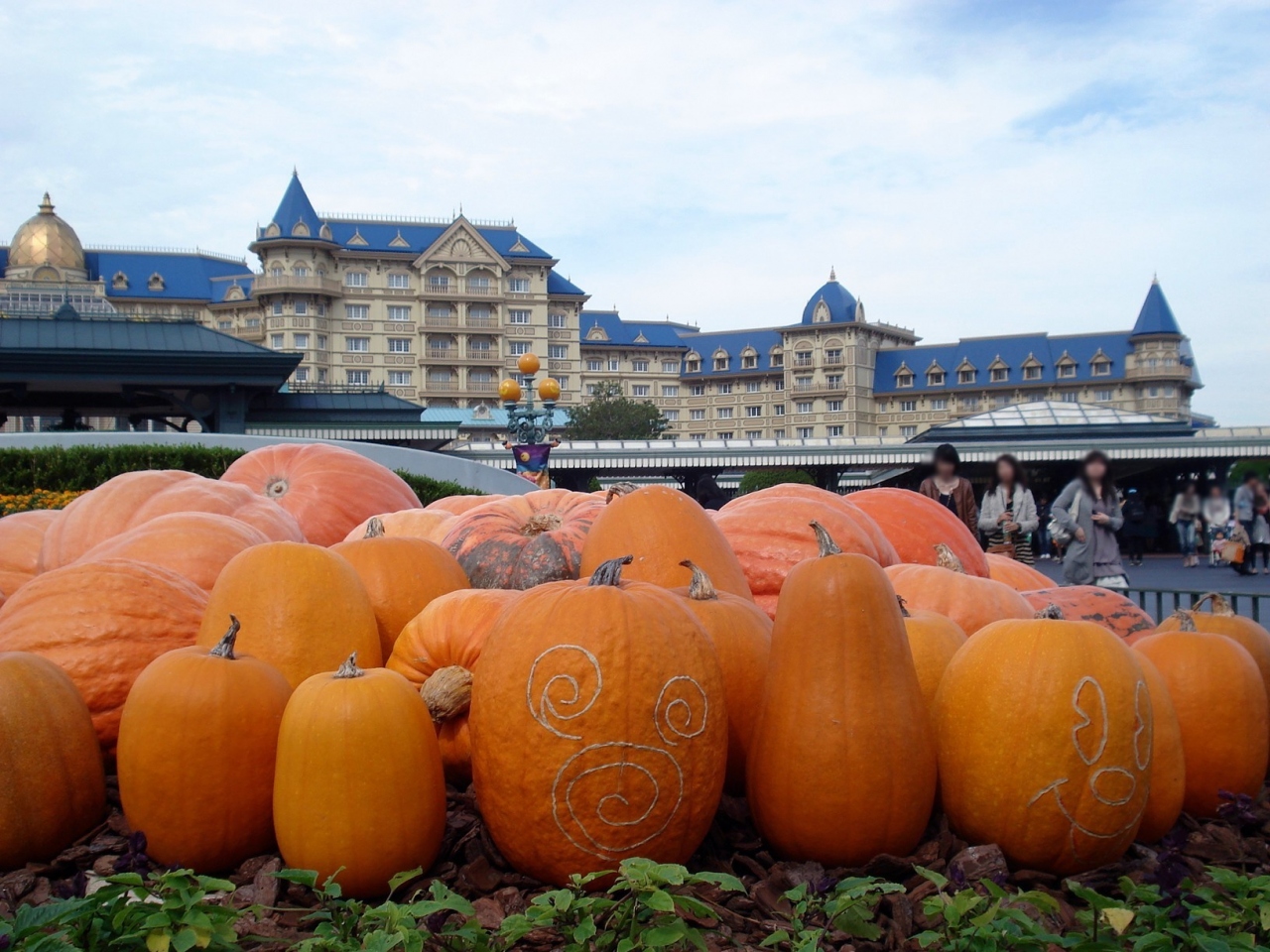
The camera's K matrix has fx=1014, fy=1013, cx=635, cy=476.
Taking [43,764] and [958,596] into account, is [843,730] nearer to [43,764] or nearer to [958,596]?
[958,596]

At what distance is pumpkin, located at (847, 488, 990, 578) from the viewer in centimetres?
453

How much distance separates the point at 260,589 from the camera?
9.04 ft

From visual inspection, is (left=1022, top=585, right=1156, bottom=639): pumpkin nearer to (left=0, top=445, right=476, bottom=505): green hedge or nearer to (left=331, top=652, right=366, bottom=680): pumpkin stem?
(left=331, top=652, right=366, bottom=680): pumpkin stem

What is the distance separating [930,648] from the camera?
2.75m

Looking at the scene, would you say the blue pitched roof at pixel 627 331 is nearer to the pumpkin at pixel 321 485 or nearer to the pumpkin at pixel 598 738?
the pumpkin at pixel 321 485

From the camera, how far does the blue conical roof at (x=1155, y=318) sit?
82.6 metres

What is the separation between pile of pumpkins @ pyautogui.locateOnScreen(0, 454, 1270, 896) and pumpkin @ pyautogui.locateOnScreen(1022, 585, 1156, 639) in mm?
715

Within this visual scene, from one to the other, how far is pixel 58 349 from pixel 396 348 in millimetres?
55986

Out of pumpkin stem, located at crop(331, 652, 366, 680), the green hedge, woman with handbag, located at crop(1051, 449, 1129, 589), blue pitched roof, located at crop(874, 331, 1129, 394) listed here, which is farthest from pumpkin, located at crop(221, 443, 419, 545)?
blue pitched roof, located at crop(874, 331, 1129, 394)

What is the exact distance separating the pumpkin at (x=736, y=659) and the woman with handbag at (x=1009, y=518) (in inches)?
187

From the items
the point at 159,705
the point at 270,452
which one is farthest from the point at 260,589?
the point at 270,452

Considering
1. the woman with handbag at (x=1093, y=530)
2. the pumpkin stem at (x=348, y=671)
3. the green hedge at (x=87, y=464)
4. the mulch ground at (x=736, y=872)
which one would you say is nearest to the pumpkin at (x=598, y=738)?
the mulch ground at (x=736, y=872)

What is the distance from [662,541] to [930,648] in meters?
0.86

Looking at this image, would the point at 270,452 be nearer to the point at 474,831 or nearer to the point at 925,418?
the point at 474,831
